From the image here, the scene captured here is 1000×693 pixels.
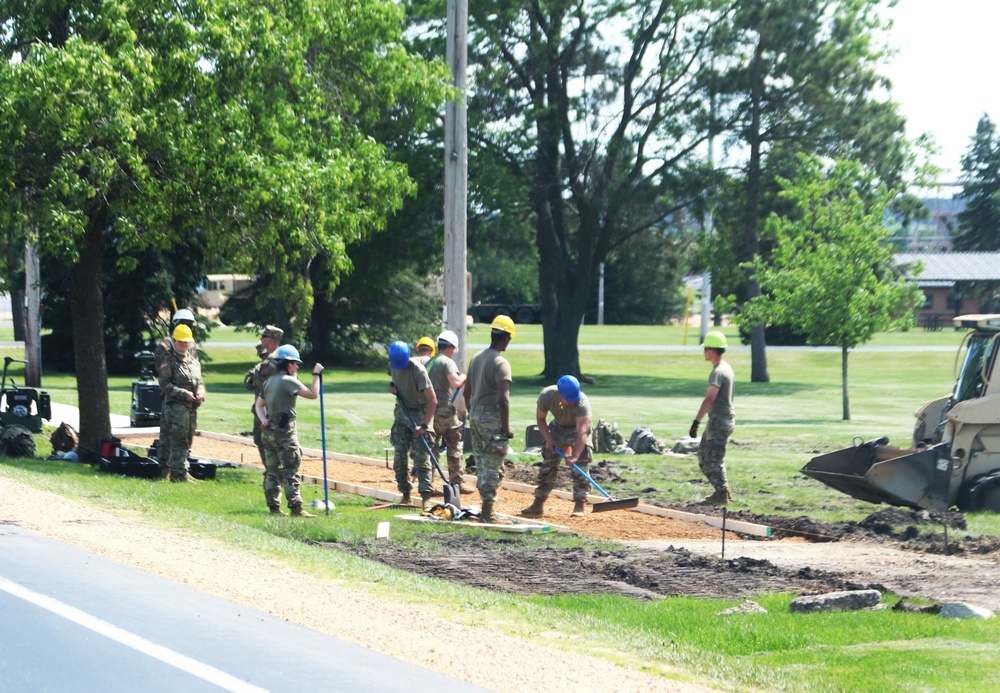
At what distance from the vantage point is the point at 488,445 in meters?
12.7

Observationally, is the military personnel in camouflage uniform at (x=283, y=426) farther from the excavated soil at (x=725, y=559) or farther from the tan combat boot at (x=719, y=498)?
the tan combat boot at (x=719, y=498)

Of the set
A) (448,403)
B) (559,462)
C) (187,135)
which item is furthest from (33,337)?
(559,462)

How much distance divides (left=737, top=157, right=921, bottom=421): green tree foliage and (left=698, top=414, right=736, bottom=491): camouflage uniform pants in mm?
15809

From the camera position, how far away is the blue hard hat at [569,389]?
12887mm

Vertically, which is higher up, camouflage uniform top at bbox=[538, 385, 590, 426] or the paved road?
camouflage uniform top at bbox=[538, 385, 590, 426]

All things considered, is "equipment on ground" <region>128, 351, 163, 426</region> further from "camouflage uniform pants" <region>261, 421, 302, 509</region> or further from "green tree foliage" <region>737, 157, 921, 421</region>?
"green tree foliage" <region>737, 157, 921, 421</region>

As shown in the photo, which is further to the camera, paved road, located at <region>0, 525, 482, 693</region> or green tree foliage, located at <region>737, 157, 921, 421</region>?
green tree foliage, located at <region>737, 157, 921, 421</region>

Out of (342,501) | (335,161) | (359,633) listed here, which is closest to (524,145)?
(335,161)

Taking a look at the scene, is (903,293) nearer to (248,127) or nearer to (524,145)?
(524,145)

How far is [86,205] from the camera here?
16.8m

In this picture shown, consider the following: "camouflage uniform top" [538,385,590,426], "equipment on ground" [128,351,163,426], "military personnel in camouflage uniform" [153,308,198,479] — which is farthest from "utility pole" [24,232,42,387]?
"camouflage uniform top" [538,385,590,426]

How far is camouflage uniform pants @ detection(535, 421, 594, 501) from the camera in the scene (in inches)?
534

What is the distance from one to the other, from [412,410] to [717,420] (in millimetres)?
3617

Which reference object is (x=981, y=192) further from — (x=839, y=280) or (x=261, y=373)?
(x=261, y=373)
